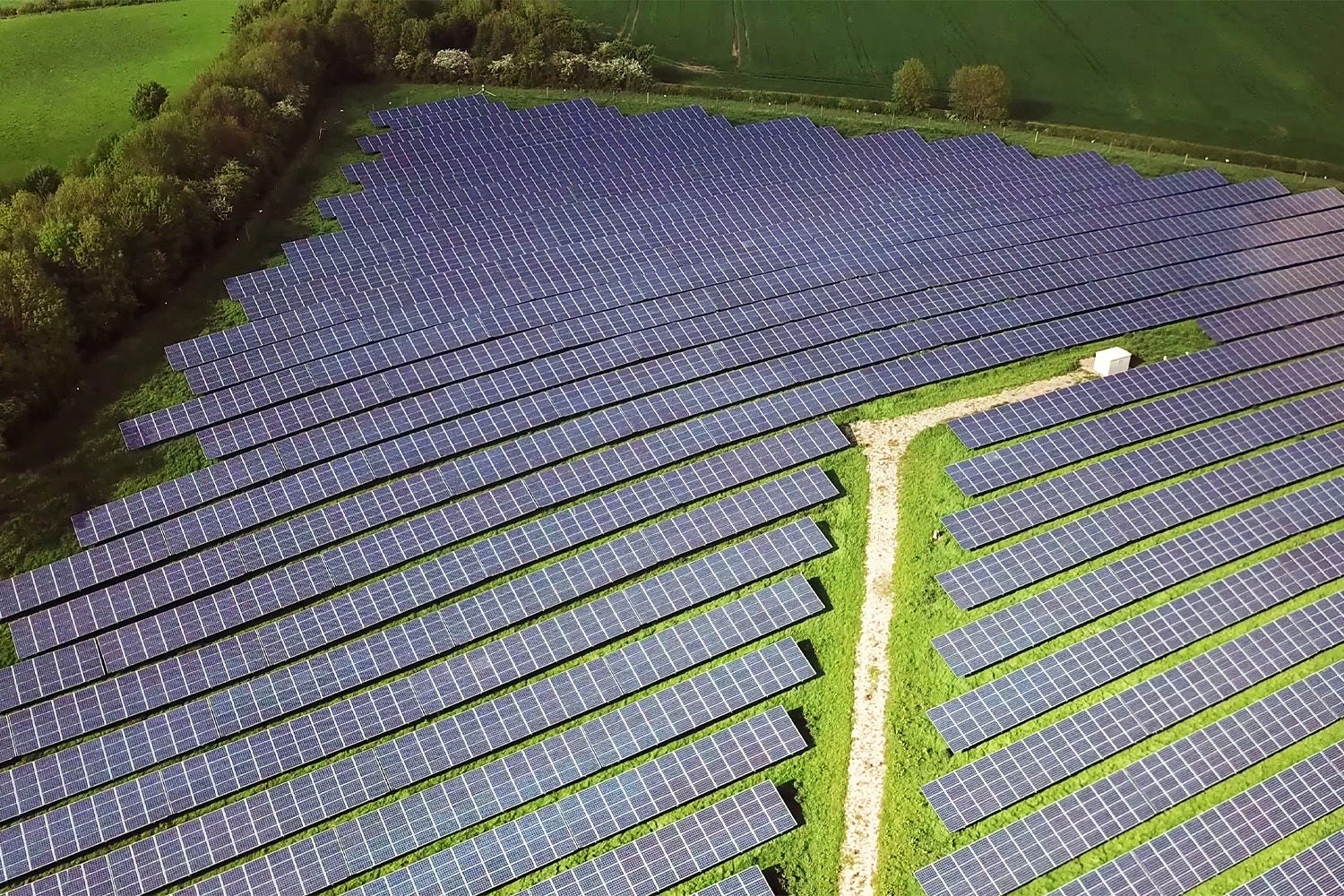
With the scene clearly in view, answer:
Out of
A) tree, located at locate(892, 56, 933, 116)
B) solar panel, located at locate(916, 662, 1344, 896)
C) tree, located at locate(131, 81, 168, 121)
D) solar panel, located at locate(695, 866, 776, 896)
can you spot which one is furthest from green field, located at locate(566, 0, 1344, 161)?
solar panel, located at locate(695, 866, 776, 896)

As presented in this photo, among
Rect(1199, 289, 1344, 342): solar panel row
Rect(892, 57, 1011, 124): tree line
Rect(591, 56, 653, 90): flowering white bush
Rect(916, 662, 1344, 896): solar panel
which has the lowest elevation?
Rect(916, 662, 1344, 896): solar panel

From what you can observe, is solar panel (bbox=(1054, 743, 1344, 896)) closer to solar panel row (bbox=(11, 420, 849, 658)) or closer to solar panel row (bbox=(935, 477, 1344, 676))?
solar panel row (bbox=(935, 477, 1344, 676))

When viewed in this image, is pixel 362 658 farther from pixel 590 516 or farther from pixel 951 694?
pixel 951 694

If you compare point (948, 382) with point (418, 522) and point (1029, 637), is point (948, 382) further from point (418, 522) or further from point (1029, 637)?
point (418, 522)

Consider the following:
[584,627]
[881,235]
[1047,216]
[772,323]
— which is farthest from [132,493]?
[1047,216]

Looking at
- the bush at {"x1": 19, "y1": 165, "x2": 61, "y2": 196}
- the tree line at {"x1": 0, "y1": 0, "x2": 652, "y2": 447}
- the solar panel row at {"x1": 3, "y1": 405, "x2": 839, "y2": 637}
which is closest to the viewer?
the solar panel row at {"x1": 3, "y1": 405, "x2": 839, "y2": 637}

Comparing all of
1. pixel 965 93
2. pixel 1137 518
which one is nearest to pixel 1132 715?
pixel 1137 518

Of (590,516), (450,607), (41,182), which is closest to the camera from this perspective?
(450,607)
